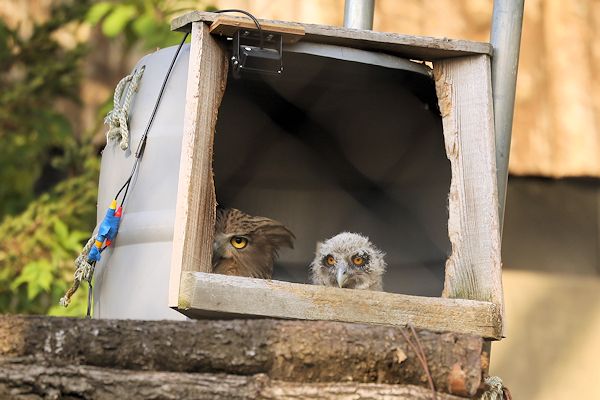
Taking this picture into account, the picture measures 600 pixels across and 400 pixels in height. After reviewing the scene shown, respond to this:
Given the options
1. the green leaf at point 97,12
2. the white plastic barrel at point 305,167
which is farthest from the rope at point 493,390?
the green leaf at point 97,12

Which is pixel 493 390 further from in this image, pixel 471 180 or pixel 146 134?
pixel 146 134

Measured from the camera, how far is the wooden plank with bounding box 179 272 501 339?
2.88 metres

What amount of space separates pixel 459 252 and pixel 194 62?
897 mm

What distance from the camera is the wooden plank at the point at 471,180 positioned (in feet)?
10.5

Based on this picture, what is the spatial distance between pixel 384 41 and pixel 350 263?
0.95 metres

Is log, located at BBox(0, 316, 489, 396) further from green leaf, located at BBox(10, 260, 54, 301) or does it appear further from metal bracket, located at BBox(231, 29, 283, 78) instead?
green leaf, located at BBox(10, 260, 54, 301)

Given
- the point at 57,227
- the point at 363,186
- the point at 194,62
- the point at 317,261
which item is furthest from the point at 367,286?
the point at 57,227

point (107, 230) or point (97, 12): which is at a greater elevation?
point (97, 12)

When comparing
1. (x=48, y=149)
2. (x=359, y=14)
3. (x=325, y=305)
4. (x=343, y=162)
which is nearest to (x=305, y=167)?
(x=343, y=162)

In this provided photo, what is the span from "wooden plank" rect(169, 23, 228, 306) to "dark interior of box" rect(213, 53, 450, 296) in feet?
2.09

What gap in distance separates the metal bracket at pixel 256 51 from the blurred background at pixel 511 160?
6.27 feet

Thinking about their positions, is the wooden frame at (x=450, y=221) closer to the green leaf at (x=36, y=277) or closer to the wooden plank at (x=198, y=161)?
the wooden plank at (x=198, y=161)

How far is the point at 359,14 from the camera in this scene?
155 inches

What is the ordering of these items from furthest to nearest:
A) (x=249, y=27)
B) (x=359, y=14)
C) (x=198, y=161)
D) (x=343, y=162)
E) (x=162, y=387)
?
(x=343, y=162), (x=359, y=14), (x=249, y=27), (x=198, y=161), (x=162, y=387)
